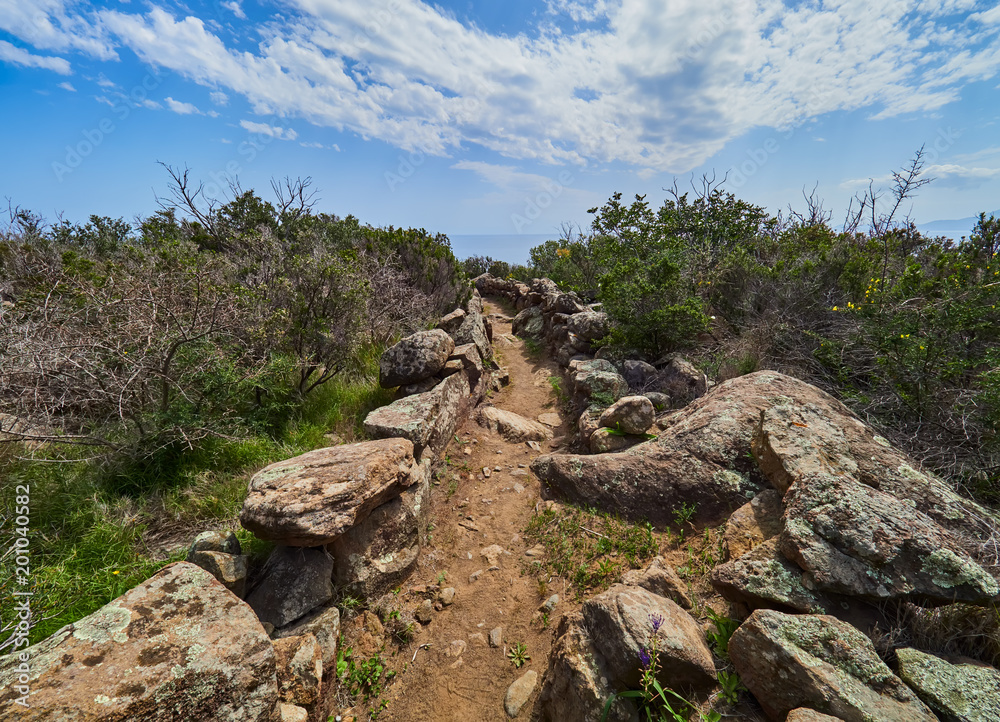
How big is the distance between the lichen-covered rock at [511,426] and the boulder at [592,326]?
371 cm

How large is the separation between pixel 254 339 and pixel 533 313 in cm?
1042

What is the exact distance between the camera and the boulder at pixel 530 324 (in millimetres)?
14266

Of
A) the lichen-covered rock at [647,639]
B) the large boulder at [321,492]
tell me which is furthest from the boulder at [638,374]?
the lichen-covered rock at [647,639]

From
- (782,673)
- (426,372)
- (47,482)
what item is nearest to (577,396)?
(426,372)

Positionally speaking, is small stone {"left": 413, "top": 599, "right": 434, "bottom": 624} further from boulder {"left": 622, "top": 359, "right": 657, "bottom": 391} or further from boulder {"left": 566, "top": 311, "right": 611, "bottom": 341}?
boulder {"left": 566, "top": 311, "right": 611, "bottom": 341}

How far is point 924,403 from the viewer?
485 centimetres

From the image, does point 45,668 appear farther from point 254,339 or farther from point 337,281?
point 337,281

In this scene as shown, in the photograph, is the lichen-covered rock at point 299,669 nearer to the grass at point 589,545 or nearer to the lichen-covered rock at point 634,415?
the grass at point 589,545

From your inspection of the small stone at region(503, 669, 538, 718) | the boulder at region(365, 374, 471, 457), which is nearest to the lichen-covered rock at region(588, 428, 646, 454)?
the boulder at region(365, 374, 471, 457)

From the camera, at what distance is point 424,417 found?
595cm

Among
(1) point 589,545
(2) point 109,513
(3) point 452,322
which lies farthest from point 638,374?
(2) point 109,513

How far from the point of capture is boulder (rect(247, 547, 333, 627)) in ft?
11.8

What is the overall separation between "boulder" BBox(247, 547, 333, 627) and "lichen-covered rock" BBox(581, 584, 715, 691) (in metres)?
2.56

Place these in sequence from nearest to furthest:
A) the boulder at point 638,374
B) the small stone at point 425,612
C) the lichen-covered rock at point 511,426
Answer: the small stone at point 425,612, the lichen-covered rock at point 511,426, the boulder at point 638,374
